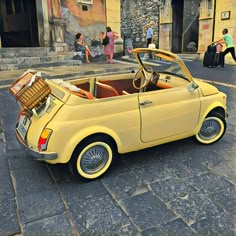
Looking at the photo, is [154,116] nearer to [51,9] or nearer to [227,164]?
[227,164]

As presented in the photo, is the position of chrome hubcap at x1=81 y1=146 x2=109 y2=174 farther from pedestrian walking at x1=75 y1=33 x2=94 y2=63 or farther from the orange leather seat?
pedestrian walking at x1=75 y1=33 x2=94 y2=63

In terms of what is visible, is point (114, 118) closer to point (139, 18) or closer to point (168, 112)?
point (168, 112)

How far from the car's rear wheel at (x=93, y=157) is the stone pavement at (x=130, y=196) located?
12 centimetres

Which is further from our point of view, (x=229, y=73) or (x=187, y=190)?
(x=229, y=73)

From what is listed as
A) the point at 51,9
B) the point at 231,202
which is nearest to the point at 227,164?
the point at 231,202

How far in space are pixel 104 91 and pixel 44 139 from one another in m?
1.20

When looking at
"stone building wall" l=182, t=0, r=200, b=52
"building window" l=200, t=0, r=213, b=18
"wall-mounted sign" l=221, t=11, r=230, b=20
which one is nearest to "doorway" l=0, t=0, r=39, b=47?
"building window" l=200, t=0, r=213, b=18

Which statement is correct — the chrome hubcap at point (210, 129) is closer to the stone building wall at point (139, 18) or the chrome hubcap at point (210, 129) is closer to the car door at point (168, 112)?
the car door at point (168, 112)

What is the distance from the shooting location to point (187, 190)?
3.04 metres

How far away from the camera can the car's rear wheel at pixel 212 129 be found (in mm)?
4117

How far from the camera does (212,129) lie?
165 inches

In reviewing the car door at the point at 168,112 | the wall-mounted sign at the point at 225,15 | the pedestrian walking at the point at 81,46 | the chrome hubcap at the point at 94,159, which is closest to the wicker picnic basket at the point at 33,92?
the chrome hubcap at the point at 94,159

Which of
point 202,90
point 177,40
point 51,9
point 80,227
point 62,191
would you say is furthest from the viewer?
point 177,40

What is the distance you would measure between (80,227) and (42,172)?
1.17 metres
